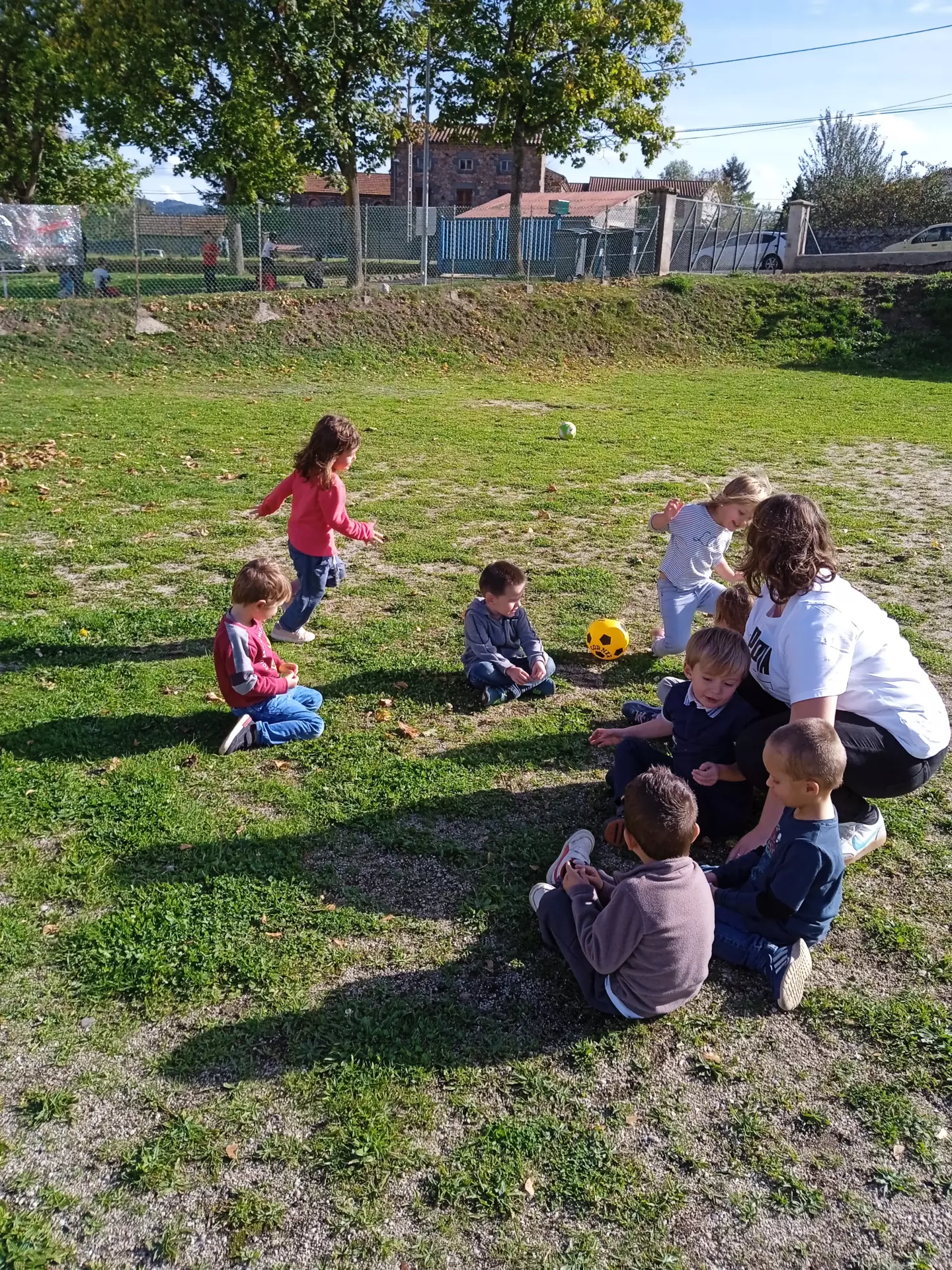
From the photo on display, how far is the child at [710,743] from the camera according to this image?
425 centimetres

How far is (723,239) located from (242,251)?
672 inches

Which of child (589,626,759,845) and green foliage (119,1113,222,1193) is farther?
child (589,626,759,845)

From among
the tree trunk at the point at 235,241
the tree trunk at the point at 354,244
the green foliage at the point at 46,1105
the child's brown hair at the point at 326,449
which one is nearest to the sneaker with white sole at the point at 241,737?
the child's brown hair at the point at 326,449

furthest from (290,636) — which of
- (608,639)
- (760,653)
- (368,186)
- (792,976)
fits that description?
(368,186)

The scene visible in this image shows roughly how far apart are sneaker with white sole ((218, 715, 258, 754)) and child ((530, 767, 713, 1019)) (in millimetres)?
2284

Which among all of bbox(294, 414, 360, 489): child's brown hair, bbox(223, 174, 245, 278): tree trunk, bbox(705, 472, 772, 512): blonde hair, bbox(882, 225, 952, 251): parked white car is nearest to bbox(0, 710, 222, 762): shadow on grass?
bbox(294, 414, 360, 489): child's brown hair

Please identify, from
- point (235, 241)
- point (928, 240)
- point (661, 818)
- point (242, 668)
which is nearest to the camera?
point (661, 818)

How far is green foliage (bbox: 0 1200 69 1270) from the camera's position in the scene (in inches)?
93.0

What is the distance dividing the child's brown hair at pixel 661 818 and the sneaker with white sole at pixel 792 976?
1.97 ft

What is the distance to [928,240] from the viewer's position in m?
34.4

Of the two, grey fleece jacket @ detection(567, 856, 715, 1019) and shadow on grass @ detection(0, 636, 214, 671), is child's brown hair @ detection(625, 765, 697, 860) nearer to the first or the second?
grey fleece jacket @ detection(567, 856, 715, 1019)

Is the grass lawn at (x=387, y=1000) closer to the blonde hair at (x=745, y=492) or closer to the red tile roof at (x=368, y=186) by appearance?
the blonde hair at (x=745, y=492)

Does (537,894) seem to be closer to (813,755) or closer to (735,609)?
(813,755)

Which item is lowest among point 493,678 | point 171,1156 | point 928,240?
point 171,1156
